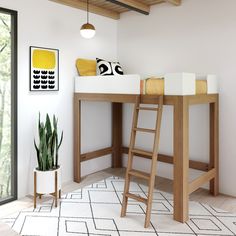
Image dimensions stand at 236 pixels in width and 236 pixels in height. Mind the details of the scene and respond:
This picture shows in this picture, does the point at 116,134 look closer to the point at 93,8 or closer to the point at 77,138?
the point at 77,138

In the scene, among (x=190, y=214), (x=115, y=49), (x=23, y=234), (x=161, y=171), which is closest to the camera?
(x=23, y=234)

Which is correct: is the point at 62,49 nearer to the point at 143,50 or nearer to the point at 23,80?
the point at 23,80

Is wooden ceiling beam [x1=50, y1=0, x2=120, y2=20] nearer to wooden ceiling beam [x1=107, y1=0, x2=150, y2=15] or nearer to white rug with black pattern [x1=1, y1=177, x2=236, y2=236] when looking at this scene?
wooden ceiling beam [x1=107, y1=0, x2=150, y2=15]

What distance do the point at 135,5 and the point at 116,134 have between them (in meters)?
2.12

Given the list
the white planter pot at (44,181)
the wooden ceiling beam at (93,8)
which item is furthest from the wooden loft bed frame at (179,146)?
the wooden ceiling beam at (93,8)

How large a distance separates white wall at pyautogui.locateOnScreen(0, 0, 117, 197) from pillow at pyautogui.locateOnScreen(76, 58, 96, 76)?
0.08 metres

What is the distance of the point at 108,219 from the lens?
9.14ft

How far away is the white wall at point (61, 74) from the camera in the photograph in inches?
131

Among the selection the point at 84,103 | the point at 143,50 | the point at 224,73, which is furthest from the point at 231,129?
the point at 84,103

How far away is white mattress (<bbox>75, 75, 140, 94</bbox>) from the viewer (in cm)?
320

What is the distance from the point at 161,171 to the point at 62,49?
241 centimetres

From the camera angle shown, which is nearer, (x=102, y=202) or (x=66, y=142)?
(x=102, y=202)

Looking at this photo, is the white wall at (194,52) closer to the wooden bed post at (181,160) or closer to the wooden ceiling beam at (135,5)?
the wooden ceiling beam at (135,5)

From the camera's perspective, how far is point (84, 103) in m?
4.23
